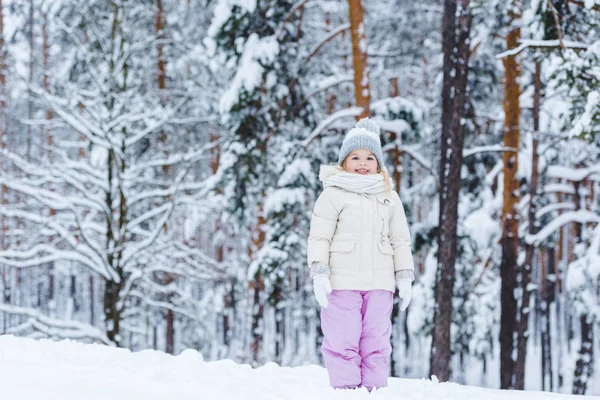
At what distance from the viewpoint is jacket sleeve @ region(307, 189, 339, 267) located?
13.0 ft

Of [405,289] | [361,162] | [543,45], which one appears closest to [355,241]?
[405,289]

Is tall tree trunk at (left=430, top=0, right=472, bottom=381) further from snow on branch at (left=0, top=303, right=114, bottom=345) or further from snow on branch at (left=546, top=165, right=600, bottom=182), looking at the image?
snow on branch at (left=0, top=303, right=114, bottom=345)

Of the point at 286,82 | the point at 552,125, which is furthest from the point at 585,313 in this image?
the point at 286,82

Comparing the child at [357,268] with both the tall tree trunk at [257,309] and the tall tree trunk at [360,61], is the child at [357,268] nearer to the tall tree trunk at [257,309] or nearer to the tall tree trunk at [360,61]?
the tall tree trunk at [360,61]

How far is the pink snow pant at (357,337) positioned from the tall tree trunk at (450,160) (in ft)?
12.0

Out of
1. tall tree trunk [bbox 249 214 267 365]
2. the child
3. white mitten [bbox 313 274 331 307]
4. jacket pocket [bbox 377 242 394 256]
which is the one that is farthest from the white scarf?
tall tree trunk [bbox 249 214 267 365]

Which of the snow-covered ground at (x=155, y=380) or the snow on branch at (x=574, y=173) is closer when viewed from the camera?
the snow-covered ground at (x=155, y=380)

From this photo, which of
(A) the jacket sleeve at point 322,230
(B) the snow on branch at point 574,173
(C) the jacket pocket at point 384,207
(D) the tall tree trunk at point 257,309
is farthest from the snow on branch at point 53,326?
(B) the snow on branch at point 574,173

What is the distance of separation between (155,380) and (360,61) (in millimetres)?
6769

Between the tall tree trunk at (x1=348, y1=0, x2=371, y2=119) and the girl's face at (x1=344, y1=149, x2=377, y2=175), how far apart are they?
483 cm

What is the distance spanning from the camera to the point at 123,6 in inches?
379

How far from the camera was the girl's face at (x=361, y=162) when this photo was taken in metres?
4.23

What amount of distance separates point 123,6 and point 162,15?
277 inches

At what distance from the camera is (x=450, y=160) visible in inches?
298
